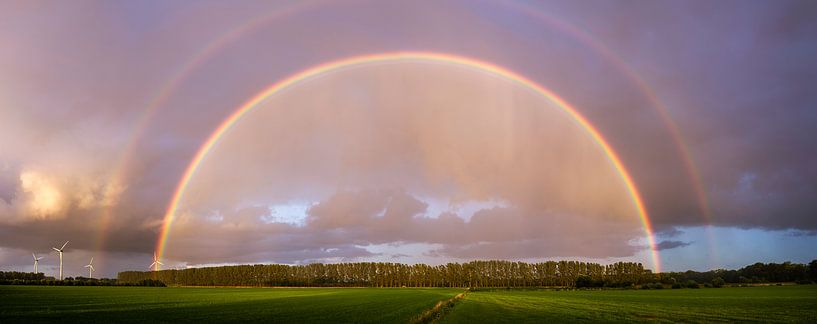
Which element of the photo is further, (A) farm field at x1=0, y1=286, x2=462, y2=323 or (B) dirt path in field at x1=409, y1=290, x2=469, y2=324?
(B) dirt path in field at x1=409, y1=290, x2=469, y2=324

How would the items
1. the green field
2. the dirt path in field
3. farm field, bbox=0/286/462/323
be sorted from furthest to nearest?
1. the dirt path in field
2. the green field
3. farm field, bbox=0/286/462/323

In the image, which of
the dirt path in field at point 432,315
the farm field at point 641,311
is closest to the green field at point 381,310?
the farm field at point 641,311

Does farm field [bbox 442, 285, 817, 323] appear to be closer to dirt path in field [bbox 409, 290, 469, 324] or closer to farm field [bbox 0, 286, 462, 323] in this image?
dirt path in field [bbox 409, 290, 469, 324]

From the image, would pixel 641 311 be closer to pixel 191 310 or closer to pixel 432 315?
pixel 432 315

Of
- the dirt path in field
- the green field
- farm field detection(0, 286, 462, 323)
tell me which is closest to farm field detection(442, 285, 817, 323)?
the green field

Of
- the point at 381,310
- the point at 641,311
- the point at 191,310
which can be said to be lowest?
the point at 381,310

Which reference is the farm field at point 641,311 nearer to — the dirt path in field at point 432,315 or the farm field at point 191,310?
the dirt path in field at point 432,315

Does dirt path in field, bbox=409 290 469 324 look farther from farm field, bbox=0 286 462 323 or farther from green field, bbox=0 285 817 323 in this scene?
farm field, bbox=0 286 462 323

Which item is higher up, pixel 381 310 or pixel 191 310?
pixel 191 310

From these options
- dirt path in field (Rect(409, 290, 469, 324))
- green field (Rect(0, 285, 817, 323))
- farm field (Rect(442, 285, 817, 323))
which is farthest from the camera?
dirt path in field (Rect(409, 290, 469, 324))

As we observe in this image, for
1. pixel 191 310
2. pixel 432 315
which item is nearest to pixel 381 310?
pixel 432 315

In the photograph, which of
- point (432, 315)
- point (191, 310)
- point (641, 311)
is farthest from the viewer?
point (191, 310)

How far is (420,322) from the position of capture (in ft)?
141

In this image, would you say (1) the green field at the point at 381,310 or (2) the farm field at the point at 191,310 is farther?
(1) the green field at the point at 381,310
